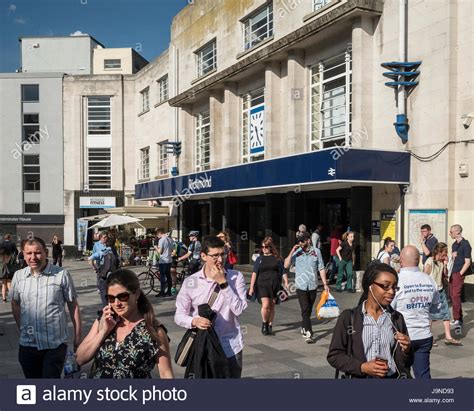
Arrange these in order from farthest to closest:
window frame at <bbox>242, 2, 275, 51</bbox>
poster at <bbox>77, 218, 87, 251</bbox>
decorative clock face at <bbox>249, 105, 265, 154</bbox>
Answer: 1. poster at <bbox>77, 218, 87, 251</bbox>
2. decorative clock face at <bbox>249, 105, 265, 154</bbox>
3. window frame at <bbox>242, 2, 275, 51</bbox>

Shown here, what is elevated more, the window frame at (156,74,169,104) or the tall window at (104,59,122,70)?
the tall window at (104,59,122,70)

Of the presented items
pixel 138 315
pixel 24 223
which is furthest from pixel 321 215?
pixel 24 223

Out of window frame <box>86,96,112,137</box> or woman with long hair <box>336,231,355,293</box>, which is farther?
window frame <box>86,96,112,137</box>

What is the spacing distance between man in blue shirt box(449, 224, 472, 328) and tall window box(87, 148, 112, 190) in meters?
29.2

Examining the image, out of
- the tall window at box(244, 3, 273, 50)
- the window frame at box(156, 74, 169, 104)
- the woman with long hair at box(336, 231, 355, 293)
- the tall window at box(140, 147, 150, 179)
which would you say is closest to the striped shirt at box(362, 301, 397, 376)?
the woman with long hair at box(336, 231, 355, 293)

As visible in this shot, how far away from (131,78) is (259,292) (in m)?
28.5

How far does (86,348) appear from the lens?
2990mm

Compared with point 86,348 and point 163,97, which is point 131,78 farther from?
point 86,348

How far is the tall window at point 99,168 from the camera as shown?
34.9m

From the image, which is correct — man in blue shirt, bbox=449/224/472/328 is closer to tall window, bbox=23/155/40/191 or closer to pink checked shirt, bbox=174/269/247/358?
pink checked shirt, bbox=174/269/247/358

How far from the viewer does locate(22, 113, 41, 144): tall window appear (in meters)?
36.0

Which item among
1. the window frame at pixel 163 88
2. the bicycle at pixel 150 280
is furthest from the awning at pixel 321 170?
the window frame at pixel 163 88

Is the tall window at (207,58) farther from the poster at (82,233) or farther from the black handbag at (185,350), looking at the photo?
the black handbag at (185,350)

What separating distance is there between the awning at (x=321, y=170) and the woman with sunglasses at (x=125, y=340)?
9082 millimetres
